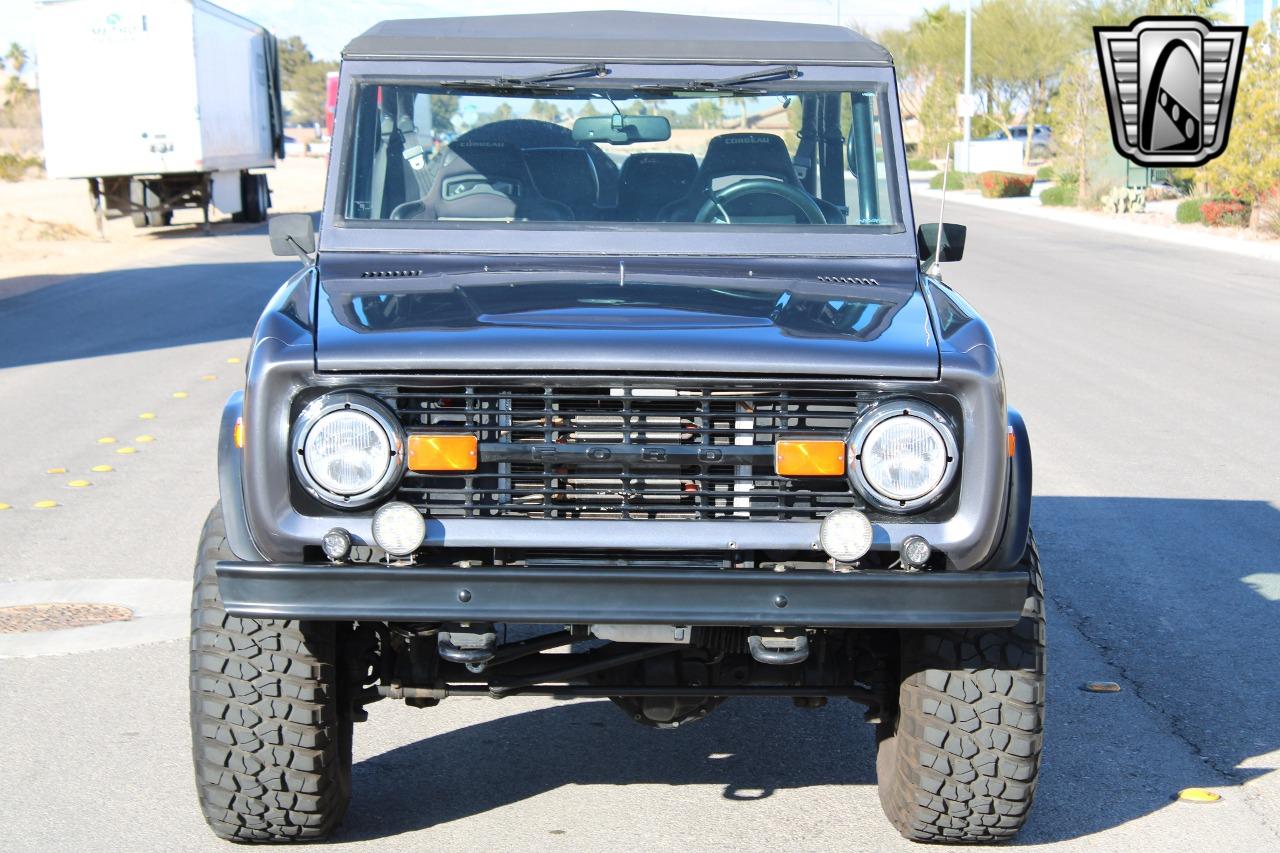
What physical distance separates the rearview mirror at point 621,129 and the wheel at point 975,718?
1.81 metres

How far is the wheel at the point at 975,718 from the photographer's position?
3.93 m

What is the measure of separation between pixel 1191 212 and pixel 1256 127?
3528 mm

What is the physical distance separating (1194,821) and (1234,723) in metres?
0.87

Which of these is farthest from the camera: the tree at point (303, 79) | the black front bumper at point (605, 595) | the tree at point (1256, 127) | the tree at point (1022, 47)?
the tree at point (303, 79)

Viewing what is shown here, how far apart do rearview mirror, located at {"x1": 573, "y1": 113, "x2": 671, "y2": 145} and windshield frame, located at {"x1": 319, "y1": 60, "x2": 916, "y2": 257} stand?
0.11 m

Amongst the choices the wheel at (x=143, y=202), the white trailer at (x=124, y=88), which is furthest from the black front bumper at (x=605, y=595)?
the wheel at (x=143, y=202)

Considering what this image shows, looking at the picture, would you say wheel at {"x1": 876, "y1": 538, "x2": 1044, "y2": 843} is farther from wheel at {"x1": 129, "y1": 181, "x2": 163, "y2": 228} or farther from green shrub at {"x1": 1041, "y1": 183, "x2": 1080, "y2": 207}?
green shrub at {"x1": 1041, "y1": 183, "x2": 1080, "y2": 207}

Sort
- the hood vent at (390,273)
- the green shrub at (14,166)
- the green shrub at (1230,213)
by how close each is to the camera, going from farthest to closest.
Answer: the green shrub at (14,166)
the green shrub at (1230,213)
the hood vent at (390,273)

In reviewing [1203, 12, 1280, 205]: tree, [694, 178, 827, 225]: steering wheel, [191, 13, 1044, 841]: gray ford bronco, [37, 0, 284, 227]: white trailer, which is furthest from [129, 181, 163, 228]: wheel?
[191, 13, 1044, 841]: gray ford bronco

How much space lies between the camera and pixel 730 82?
5035 millimetres

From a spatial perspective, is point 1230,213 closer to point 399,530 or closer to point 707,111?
point 707,111

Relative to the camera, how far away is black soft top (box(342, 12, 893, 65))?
5004 mm

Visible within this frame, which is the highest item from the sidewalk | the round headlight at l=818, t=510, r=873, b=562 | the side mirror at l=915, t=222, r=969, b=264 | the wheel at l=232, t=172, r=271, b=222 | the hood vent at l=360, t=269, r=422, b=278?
the side mirror at l=915, t=222, r=969, b=264

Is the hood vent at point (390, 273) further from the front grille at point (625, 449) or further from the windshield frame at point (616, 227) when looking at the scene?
the front grille at point (625, 449)
